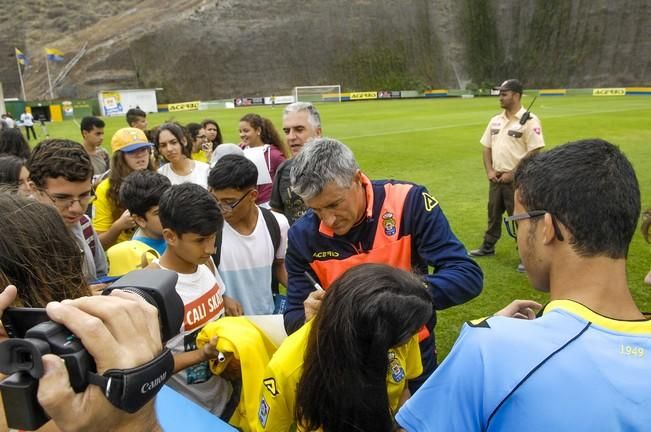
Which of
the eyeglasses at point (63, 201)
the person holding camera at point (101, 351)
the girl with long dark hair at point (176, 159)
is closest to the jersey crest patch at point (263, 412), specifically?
the person holding camera at point (101, 351)

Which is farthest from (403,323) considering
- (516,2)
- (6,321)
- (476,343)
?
(516,2)

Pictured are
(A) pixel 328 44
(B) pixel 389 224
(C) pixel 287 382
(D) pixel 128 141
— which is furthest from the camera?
(A) pixel 328 44

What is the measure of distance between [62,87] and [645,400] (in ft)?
193

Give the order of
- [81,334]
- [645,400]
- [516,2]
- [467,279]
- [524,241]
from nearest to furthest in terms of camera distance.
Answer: [81,334]
[645,400]
[524,241]
[467,279]
[516,2]

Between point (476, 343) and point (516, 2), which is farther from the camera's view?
point (516, 2)

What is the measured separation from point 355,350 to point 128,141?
166 inches

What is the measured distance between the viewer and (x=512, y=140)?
6.77 metres

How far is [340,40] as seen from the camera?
58.1 metres

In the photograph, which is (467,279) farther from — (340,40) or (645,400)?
(340,40)

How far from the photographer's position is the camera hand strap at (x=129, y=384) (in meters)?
1.07

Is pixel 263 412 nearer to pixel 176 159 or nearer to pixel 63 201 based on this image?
pixel 63 201

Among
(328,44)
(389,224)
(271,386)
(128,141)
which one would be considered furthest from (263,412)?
(328,44)

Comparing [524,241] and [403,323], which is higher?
[524,241]

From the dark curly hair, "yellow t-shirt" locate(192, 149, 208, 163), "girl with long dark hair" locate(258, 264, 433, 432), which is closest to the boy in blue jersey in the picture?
"girl with long dark hair" locate(258, 264, 433, 432)
